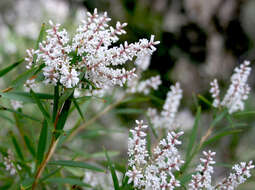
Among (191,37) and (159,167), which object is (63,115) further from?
(191,37)

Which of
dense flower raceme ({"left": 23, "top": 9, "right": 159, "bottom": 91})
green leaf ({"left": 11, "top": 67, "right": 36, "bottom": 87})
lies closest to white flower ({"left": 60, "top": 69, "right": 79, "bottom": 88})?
dense flower raceme ({"left": 23, "top": 9, "right": 159, "bottom": 91})

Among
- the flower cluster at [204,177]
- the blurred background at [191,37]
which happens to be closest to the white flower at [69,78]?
the flower cluster at [204,177]

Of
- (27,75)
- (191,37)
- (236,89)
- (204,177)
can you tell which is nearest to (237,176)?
(204,177)

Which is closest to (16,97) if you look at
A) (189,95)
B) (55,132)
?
(55,132)

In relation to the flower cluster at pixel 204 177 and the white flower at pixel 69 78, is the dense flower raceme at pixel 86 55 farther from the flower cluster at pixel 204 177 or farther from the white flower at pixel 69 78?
the flower cluster at pixel 204 177

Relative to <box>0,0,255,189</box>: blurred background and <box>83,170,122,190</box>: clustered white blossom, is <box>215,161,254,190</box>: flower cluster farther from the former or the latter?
<box>0,0,255,189</box>: blurred background

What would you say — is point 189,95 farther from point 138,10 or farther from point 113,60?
point 113,60

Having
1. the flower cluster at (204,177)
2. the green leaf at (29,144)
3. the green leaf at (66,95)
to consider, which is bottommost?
the green leaf at (29,144)
